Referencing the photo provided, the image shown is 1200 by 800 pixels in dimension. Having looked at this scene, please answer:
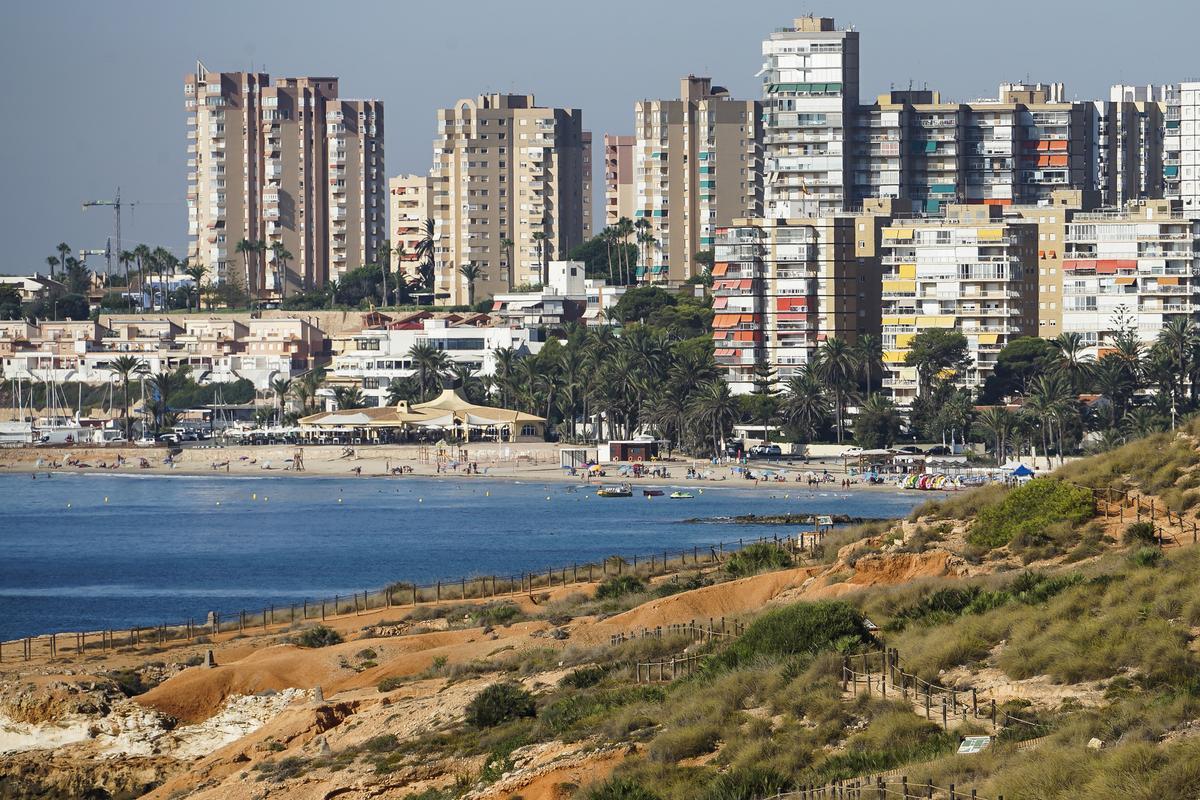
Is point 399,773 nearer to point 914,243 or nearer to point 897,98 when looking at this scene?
point 914,243

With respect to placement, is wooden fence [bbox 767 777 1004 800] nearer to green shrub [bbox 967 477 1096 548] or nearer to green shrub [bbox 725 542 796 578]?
green shrub [bbox 967 477 1096 548]

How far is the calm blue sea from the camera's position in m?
73.1

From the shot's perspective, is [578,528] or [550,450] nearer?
[578,528]

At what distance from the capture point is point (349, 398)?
164750 millimetres

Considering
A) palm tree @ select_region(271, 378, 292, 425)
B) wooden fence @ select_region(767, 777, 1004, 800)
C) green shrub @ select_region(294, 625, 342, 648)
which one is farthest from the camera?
palm tree @ select_region(271, 378, 292, 425)

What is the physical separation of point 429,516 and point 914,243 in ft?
159

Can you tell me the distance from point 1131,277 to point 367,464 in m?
57.8

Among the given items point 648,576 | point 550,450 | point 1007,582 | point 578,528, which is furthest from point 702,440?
point 1007,582

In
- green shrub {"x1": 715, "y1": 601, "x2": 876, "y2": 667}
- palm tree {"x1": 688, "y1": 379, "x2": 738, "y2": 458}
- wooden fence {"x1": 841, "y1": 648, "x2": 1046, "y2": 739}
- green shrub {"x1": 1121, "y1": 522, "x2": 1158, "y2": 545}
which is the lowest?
wooden fence {"x1": 841, "y1": 648, "x2": 1046, "y2": 739}

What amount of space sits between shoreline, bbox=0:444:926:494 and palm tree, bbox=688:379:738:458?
7.55ft

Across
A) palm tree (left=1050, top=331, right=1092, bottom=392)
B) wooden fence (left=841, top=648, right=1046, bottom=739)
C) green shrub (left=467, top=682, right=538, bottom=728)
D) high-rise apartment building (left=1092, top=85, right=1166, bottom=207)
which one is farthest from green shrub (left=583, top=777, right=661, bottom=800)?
high-rise apartment building (left=1092, top=85, right=1166, bottom=207)

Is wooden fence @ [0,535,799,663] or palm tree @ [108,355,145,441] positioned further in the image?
palm tree @ [108,355,145,441]

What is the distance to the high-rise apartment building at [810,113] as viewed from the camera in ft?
516

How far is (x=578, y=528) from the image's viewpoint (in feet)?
323
